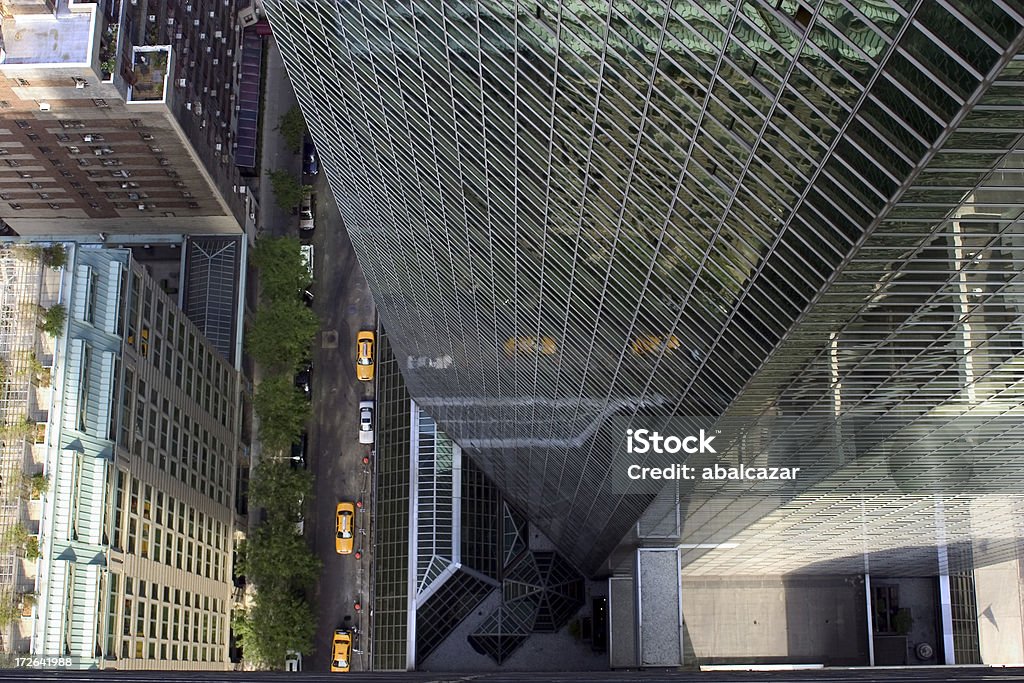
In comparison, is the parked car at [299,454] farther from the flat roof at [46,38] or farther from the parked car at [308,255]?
the flat roof at [46,38]

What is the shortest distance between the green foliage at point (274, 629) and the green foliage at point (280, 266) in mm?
31795

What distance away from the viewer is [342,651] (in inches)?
3907

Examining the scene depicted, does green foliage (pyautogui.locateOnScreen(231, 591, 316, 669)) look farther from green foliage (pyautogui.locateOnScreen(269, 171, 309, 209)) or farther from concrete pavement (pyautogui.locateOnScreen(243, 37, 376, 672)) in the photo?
green foliage (pyautogui.locateOnScreen(269, 171, 309, 209))

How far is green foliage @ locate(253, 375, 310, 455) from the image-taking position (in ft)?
343

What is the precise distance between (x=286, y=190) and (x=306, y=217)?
4.11 m

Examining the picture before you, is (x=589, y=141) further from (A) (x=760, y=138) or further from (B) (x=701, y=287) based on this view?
(A) (x=760, y=138)

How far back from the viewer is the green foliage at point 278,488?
101875 millimetres

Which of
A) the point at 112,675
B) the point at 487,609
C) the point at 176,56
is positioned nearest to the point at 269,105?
the point at 176,56

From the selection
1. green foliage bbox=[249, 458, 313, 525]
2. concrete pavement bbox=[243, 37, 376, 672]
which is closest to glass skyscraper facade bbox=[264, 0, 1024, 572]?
green foliage bbox=[249, 458, 313, 525]

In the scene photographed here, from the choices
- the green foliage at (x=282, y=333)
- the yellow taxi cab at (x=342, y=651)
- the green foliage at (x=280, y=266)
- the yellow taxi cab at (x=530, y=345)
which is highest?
the green foliage at (x=280, y=266)

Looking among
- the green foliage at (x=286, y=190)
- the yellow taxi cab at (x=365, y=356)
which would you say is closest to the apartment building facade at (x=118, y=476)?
the yellow taxi cab at (x=365, y=356)

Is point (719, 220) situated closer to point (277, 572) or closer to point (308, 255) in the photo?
point (277, 572)

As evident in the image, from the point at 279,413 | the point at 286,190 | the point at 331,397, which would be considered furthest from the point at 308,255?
the point at 279,413

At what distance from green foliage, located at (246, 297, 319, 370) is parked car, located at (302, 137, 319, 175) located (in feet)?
61.8
